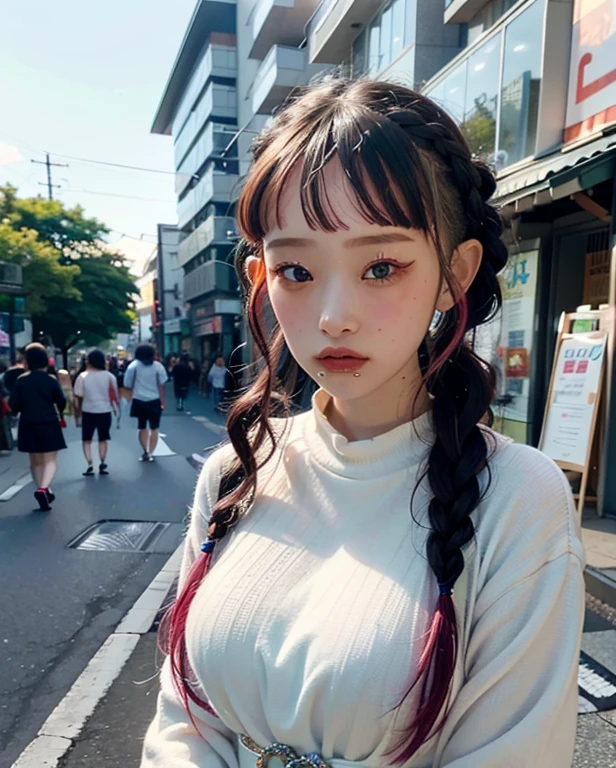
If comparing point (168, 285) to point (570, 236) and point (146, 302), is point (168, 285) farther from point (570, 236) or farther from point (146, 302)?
point (570, 236)

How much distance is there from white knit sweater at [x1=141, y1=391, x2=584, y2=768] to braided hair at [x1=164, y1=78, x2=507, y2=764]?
4 cm

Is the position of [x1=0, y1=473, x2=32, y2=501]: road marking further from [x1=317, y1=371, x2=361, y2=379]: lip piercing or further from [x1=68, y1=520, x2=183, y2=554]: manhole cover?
[x1=317, y1=371, x2=361, y2=379]: lip piercing

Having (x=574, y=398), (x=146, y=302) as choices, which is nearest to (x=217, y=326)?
(x=574, y=398)

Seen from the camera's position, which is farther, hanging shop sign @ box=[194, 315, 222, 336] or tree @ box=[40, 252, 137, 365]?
Result: hanging shop sign @ box=[194, 315, 222, 336]

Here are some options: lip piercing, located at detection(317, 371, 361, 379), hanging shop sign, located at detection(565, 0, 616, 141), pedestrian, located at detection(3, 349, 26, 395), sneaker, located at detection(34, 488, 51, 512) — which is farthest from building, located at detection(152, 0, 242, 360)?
lip piercing, located at detection(317, 371, 361, 379)

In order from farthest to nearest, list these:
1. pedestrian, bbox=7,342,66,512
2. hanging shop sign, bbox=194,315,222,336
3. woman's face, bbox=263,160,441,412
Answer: hanging shop sign, bbox=194,315,222,336 < pedestrian, bbox=7,342,66,512 < woman's face, bbox=263,160,441,412

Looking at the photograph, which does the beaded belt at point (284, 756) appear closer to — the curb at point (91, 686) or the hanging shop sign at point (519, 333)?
the curb at point (91, 686)

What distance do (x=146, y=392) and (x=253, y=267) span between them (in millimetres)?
8221

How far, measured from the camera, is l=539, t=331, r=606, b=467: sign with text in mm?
5195

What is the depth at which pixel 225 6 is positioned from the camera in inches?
1178

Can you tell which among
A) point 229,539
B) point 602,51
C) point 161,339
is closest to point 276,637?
point 229,539

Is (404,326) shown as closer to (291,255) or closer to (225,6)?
(291,255)

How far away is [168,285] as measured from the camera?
48812 millimetres

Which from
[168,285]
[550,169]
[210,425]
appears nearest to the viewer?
[550,169]
